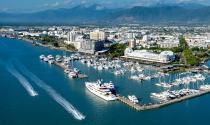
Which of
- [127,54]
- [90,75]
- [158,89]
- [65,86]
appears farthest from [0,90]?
[127,54]

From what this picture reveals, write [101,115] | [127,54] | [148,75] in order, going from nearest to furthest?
[101,115] < [148,75] < [127,54]

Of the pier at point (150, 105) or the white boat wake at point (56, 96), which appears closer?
the white boat wake at point (56, 96)

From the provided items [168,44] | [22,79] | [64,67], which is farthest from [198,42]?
[22,79]

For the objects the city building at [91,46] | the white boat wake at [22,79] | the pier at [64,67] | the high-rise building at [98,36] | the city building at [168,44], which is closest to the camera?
the white boat wake at [22,79]

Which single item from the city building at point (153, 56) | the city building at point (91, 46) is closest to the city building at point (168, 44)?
the city building at point (91, 46)

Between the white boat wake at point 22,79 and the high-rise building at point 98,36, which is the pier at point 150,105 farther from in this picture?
the high-rise building at point 98,36

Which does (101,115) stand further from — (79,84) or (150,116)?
(79,84)
